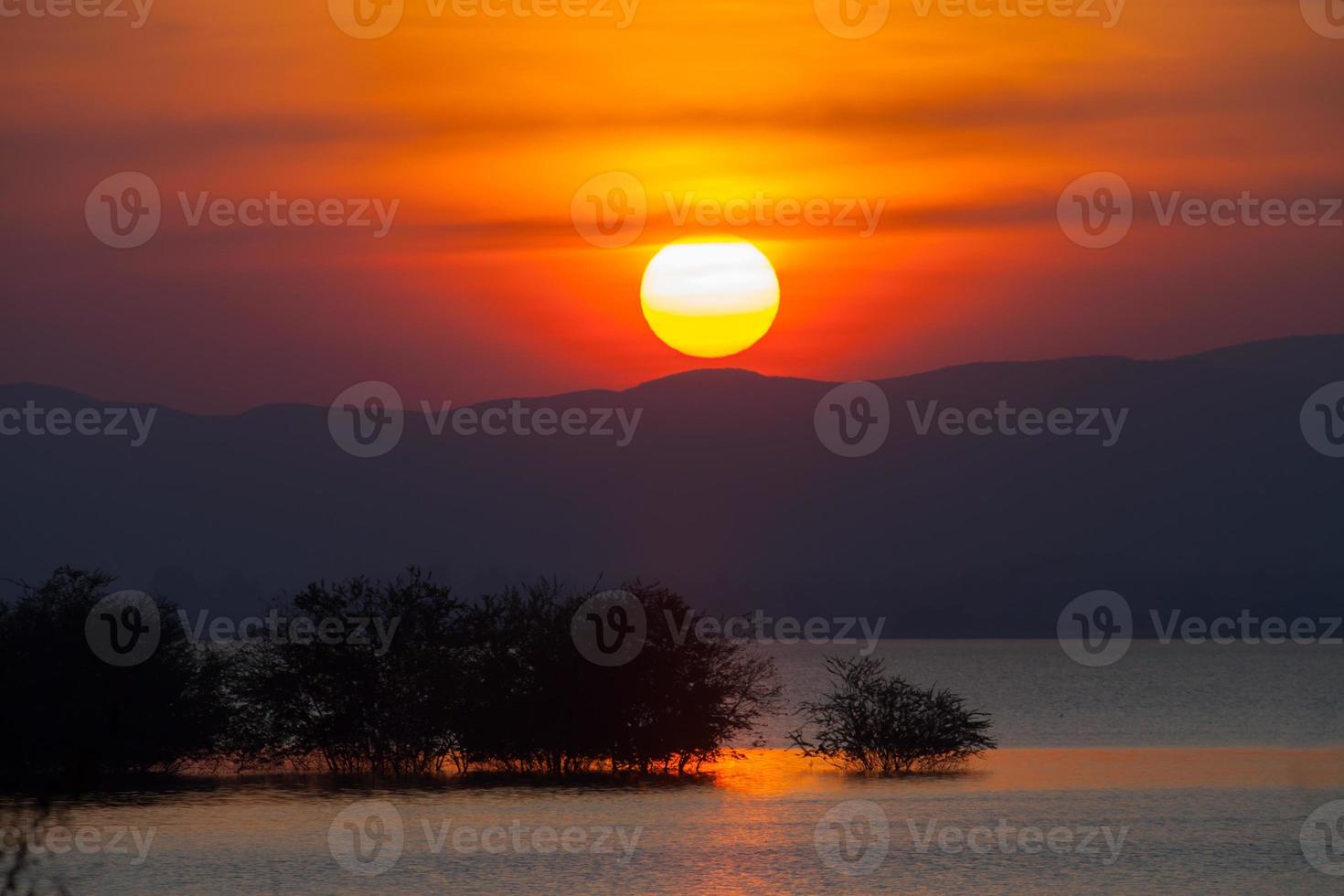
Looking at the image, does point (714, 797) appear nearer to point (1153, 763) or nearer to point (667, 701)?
point (667, 701)

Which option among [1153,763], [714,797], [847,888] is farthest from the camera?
[1153,763]

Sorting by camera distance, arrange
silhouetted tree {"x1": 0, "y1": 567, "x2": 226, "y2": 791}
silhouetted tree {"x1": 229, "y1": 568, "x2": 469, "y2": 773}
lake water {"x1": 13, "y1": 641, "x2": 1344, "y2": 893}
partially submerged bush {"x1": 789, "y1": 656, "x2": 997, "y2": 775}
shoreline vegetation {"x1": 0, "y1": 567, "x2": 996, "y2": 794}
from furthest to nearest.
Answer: partially submerged bush {"x1": 789, "y1": 656, "x2": 997, "y2": 775} < silhouetted tree {"x1": 229, "y1": 568, "x2": 469, "y2": 773} < shoreline vegetation {"x1": 0, "y1": 567, "x2": 996, "y2": 794} < silhouetted tree {"x1": 0, "y1": 567, "x2": 226, "y2": 791} < lake water {"x1": 13, "y1": 641, "x2": 1344, "y2": 893}

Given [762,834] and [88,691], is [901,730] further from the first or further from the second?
[88,691]

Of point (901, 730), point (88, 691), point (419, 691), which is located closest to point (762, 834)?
point (901, 730)

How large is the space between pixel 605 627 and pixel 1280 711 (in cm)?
6022

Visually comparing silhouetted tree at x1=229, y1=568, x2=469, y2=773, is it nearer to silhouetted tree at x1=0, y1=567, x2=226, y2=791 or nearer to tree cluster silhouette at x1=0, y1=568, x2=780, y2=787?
tree cluster silhouette at x1=0, y1=568, x2=780, y2=787

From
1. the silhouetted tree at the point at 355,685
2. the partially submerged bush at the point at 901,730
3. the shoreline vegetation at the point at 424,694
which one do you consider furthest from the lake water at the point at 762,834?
the silhouetted tree at the point at 355,685

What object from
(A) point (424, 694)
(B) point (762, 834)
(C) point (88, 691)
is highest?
(A) point (424, 694)

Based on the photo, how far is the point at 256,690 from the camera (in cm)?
4225

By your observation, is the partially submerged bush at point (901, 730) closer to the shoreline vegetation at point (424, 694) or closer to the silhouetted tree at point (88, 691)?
the shoreline vegetation at point (424, 694)

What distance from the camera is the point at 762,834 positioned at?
34250 millimetres

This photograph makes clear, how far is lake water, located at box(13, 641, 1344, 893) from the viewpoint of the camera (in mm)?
28953

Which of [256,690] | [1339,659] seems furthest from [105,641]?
[1339,659]

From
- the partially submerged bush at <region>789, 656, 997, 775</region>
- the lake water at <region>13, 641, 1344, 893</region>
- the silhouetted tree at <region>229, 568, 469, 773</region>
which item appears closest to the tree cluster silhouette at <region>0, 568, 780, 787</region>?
the silhouetted tree at <region>229, 568, 469, 773</region>
